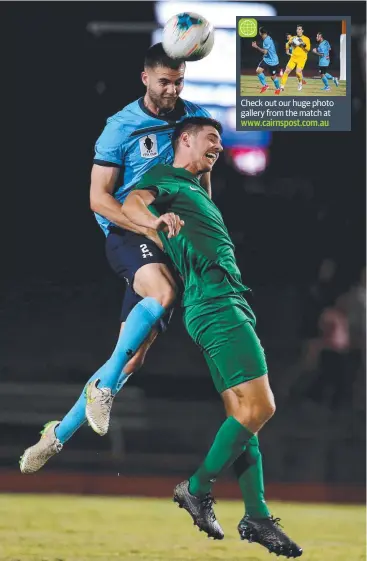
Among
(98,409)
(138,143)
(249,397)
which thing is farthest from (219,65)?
(98,409)

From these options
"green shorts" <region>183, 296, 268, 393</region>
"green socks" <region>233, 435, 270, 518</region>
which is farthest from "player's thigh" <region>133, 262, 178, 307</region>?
"green socks" <region>233, 435, 270, 518</region>

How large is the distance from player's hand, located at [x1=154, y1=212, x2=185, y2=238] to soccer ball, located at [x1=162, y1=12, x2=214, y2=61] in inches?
27.2

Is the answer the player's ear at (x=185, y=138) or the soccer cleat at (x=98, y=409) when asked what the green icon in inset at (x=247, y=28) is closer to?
the player's ear at (x=185, y=138)

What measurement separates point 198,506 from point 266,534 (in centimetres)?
31


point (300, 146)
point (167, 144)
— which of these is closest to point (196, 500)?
point (167, 144)

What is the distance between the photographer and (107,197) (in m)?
4.75

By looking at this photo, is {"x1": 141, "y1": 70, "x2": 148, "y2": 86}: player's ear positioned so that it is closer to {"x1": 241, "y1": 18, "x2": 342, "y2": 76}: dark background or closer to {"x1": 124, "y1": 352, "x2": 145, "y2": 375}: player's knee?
{"x1": 241, "y1": 18, "x2": 342, "y2": 76}: dark background

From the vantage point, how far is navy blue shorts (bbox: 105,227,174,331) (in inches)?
180

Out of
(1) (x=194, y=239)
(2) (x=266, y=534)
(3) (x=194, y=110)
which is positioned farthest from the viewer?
(3) (x=194, y=110)

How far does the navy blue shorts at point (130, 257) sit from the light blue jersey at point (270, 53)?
3.32ft

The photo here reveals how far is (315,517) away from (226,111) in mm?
2226

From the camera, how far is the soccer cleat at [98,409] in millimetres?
4426

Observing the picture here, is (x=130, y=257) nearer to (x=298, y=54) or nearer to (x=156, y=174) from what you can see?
(x=156, y=174)

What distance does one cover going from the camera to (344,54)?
5.03m
